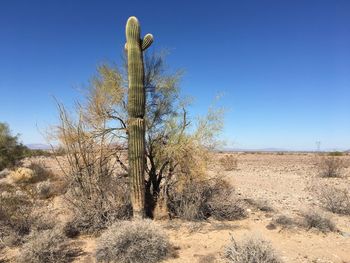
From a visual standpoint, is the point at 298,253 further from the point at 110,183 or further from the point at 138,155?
the point at 110,183

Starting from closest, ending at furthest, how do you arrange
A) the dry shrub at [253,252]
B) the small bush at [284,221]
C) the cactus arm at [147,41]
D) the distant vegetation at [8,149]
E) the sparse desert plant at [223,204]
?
the dry shrub at [253,252]
the small bush at [284,221]
the cactus arm at [147,41]
the sparse desert plant at [223,204]
the distant vegetation at [8,149]

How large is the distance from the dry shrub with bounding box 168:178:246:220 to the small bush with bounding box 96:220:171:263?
243cm

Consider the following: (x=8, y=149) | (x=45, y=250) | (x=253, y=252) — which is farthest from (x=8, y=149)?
(x=253, y=252)

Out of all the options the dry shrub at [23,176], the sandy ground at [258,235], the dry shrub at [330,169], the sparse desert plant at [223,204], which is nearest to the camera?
the sandy ground at [258,235]

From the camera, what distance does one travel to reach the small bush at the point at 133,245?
6.47m

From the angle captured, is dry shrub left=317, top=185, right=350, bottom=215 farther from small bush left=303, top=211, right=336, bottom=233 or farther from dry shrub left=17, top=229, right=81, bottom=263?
dry shrub left=17, top=229, right=81, bottom=263

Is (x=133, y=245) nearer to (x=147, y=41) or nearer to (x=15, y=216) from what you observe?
(x=15, y=216)

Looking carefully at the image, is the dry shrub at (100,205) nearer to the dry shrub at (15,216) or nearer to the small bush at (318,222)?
the dry shrub at (15,216)

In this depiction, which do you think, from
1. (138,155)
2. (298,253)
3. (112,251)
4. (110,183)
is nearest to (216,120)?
(138,155)

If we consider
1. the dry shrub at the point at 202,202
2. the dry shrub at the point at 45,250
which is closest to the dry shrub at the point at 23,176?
the dry shrub at the point at 202,202

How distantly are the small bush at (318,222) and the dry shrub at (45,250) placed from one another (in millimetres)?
5388

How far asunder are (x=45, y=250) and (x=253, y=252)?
3.72 metres

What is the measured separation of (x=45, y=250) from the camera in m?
6.46

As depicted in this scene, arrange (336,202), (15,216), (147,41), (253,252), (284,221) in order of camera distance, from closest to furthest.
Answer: (253,252) → (15,216) → (284,221) → (147,41) → (336,202)
